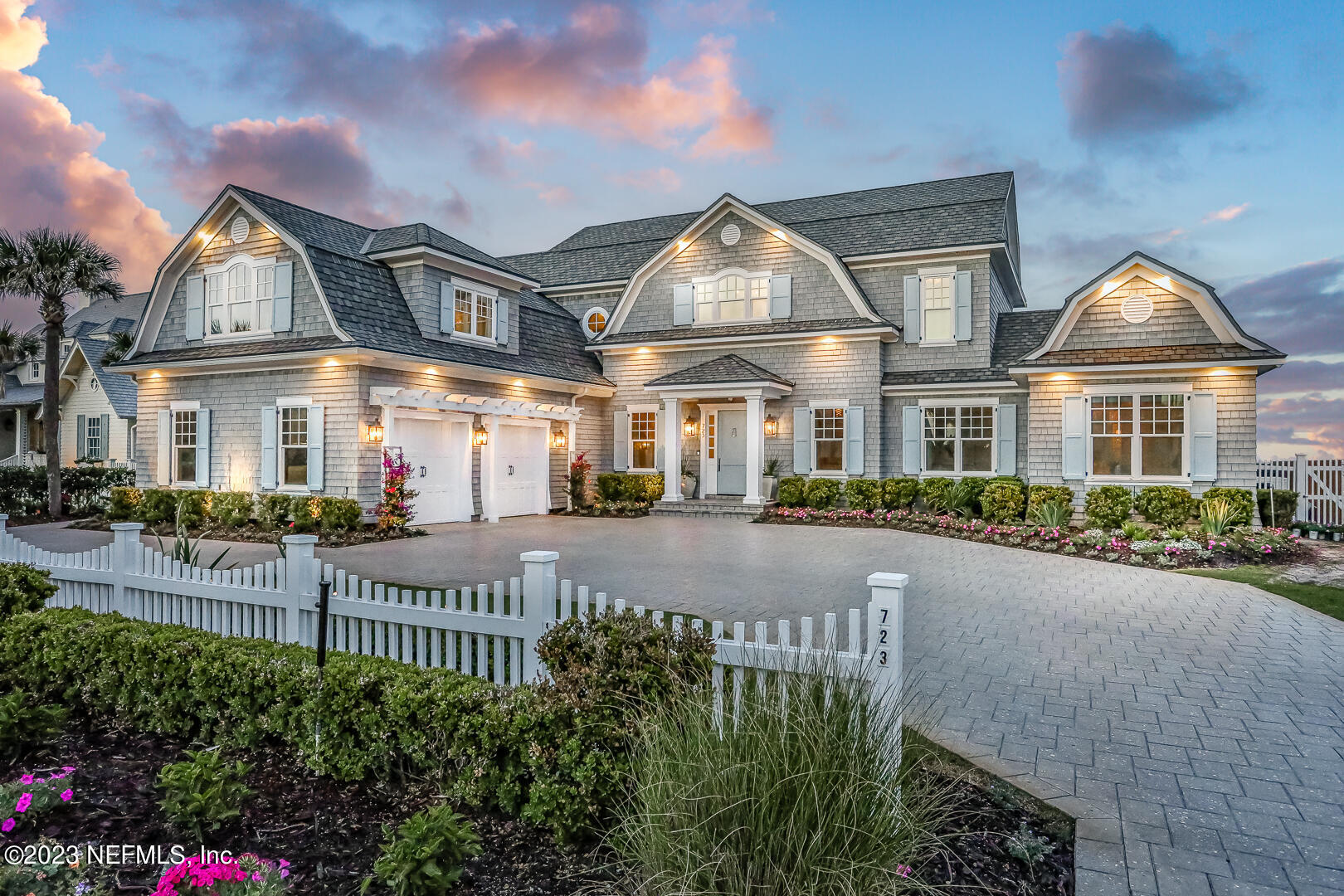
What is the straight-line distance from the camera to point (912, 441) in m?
17.6

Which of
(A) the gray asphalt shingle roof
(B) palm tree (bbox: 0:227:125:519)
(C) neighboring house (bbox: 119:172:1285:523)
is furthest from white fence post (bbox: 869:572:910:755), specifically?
(B) palm tree (bbox: 0:227:125:519)

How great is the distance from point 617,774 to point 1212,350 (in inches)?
631

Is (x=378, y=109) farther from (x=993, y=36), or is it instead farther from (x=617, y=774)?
(x=617, y=774)

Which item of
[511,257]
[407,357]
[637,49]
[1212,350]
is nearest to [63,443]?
[511,257]

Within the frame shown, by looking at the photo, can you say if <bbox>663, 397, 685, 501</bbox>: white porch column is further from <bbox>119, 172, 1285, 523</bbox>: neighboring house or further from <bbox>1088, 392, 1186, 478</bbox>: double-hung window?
<bbox>1088, 392, 1186, 478</bbox>: double-hung window

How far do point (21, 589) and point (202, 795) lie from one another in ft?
11.8

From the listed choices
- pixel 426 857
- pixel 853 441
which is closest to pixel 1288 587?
pixel 853 441

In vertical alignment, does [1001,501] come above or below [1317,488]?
below

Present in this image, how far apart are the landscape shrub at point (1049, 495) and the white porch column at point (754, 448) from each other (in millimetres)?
5956

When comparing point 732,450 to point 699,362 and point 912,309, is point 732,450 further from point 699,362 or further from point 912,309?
point 912,309

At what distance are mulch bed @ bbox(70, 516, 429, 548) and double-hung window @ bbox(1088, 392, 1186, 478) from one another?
14222mm

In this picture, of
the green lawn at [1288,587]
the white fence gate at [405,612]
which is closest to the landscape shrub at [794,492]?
the green lawn at [1288,587]

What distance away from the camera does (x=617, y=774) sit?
284cm

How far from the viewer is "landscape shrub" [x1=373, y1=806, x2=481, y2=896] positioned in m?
2.45
